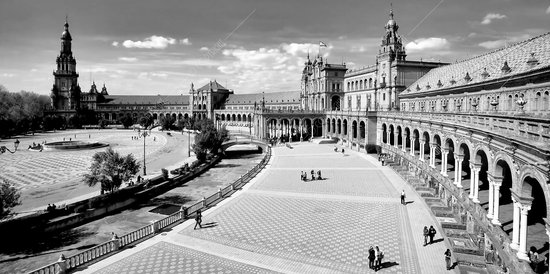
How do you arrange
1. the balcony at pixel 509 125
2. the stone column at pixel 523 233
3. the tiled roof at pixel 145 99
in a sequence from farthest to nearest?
the tiled roof at pixel 145 99 < the stone column at pixel 523 233 < the balcony at pixel 509 125

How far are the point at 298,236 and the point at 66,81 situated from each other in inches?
6358

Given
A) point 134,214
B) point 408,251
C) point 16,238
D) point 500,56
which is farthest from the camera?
point 500,56

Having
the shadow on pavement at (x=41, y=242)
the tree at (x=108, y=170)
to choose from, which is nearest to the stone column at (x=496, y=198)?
the shadow on pavement at (x=41, y=242)

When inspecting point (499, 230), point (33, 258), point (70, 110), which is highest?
point (70, 110)

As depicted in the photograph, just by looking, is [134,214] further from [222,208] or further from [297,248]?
[297,248]

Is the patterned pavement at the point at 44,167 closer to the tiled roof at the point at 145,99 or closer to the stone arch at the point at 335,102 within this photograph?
the stone arch at the point at 335,102

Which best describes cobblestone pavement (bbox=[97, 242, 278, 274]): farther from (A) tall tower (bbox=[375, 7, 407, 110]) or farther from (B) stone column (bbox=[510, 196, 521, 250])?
(A) tall tower (bbox=[375, 7, 407, 110])

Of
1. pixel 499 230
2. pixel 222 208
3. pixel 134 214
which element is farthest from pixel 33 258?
pixel 499 230

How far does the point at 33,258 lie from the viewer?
21391mm

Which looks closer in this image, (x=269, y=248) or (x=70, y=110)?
(x=269, y=248)

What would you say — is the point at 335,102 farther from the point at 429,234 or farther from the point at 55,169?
the point at 429,234

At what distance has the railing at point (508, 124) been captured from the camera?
44.0 ft

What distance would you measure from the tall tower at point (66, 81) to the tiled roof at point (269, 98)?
66.3m

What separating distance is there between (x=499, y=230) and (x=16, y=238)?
A: 30104mm
